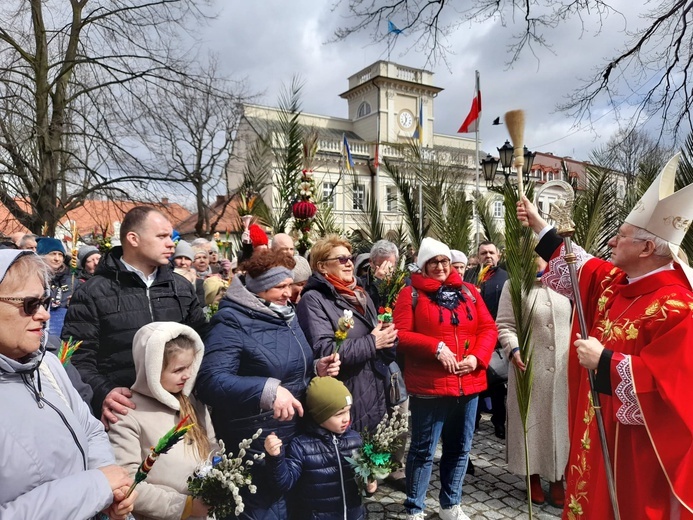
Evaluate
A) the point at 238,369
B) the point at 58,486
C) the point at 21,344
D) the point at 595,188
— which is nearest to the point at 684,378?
the point at 238,369

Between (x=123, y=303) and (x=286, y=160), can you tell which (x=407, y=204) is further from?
(x=123, y=303)

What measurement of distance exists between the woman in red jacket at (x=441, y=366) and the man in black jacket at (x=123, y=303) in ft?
5.21

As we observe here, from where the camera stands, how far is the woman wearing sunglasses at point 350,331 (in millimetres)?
2941

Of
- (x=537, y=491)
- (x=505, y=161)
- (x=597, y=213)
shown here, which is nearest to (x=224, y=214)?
(x=505, y=161)

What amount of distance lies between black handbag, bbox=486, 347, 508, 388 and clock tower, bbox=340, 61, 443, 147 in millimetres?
27064

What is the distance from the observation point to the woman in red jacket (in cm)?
335

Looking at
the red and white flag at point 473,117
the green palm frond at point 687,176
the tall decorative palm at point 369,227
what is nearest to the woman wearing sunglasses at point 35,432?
the green palm frond at point 687,176

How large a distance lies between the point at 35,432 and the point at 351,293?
6.50 feet

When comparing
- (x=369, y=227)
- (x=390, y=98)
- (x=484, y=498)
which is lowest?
(x=484, y=498)

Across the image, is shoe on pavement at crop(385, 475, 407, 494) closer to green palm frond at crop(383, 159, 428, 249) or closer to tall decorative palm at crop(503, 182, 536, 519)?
tall decorative palm at crop(503, 182, 536, 519)

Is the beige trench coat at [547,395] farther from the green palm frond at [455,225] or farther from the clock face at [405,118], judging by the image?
the clock face at [405,118]

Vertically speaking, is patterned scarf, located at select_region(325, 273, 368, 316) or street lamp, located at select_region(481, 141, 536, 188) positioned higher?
street lamp, located at select_region(481, 141, 536, 188)

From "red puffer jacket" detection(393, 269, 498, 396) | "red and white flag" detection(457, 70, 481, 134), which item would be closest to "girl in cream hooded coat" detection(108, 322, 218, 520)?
"red puffer jacket" detection(393, 269, 498, 396)

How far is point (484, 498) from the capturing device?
3.86m
